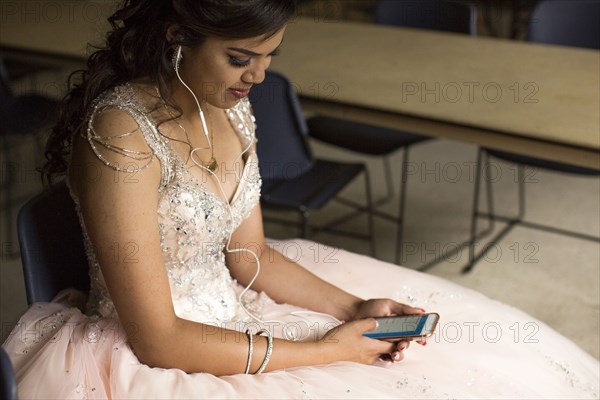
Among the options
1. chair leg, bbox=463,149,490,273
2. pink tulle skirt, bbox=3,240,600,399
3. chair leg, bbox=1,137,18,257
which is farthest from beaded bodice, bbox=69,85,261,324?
chair leg, bbox=1,137,18,257

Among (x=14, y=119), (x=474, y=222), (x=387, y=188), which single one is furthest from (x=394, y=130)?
(x=14, y=119)

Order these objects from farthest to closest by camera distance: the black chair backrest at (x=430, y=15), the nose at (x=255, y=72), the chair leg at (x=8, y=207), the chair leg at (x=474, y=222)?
the black chair backrest at (x=430, y=15)
the chair leg at (x=8, y=207)
the chair leg at (x=474, y=222)
the nose at (x=255, y=72)

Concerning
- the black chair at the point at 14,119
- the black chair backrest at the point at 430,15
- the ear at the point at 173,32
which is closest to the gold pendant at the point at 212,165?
the ear at the point at 173,32

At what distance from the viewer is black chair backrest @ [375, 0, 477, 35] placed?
3398 mm

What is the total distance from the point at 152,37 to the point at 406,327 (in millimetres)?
A: 736

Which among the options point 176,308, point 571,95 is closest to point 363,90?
point 571,95

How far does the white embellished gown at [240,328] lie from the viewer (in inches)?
57.4

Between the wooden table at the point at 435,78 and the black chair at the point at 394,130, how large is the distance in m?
0.24

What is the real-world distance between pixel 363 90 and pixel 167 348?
136cm

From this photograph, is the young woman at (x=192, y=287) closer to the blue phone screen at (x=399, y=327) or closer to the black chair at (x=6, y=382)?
the blue phone screen at (x=399, y=327)

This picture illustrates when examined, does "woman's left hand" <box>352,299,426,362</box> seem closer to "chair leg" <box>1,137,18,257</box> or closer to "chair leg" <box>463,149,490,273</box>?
"chair leg" <box>463,149,490,273</box>

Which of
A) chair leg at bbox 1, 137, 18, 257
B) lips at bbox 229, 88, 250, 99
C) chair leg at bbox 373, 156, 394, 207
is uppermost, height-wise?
lips at bbox 229, 88, 250, 99

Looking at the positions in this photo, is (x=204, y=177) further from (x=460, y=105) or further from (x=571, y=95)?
(x=571, y=95)

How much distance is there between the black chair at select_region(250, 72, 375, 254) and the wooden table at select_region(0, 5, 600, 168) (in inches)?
4.1
